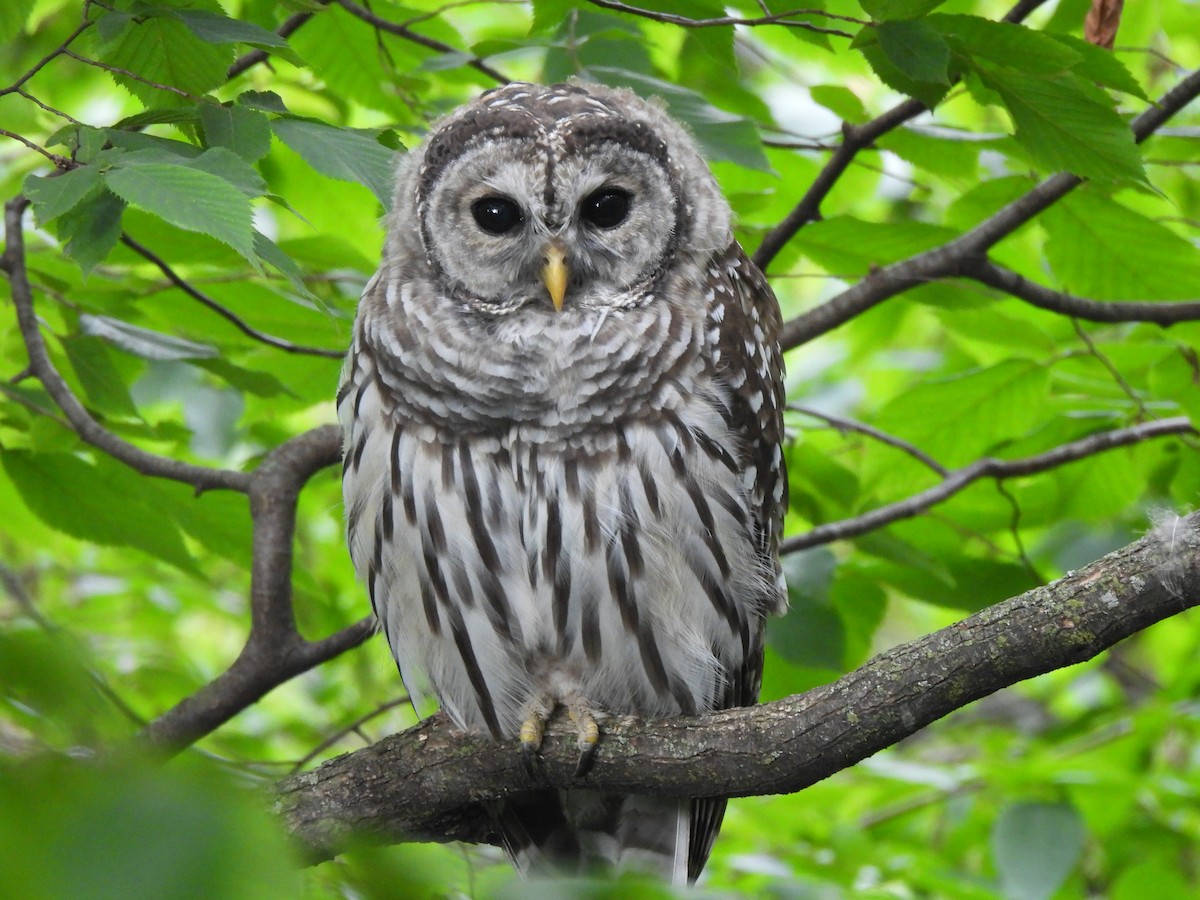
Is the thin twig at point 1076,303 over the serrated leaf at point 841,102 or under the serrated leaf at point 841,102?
under

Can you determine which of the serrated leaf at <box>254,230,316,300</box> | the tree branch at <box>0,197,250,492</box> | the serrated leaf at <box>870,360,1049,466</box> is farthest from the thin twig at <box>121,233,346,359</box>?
the serrated leaf at <box>870,360,1049,466</box>

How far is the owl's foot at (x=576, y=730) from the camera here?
2598mm

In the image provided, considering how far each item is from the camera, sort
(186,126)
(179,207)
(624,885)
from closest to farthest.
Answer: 1. (624,885)
2. (179,207)
3. (186,126)

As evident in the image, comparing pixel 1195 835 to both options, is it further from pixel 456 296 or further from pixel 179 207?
pixel 179 207

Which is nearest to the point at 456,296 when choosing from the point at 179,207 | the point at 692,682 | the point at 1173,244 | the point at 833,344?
the point at 692,682

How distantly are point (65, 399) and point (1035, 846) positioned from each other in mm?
2672

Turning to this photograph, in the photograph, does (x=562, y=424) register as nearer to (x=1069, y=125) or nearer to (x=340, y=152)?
(x=340, y=152)

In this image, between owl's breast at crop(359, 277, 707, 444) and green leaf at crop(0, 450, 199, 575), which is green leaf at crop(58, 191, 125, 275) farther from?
green leaf at crop(0, 450, 199, 575)

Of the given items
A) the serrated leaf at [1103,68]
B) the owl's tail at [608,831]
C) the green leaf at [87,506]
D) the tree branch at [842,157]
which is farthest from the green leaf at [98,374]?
the serrated leaf at [1103,68]

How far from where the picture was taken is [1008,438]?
348cm

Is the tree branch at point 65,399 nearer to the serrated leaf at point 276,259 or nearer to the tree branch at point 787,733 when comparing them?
the tree branch at point 787,733

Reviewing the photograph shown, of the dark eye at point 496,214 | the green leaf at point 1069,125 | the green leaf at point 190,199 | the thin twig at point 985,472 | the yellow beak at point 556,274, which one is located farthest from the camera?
the thin twig at point 985,472

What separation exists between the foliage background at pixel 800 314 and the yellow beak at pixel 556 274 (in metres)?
0.42

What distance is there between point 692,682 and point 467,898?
2.29 meters
